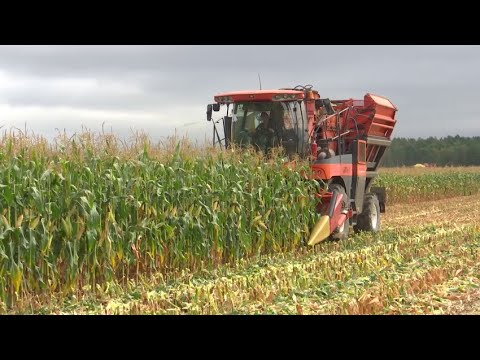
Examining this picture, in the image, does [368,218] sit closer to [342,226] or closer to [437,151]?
[342,226]

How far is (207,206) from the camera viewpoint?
9.30 metres

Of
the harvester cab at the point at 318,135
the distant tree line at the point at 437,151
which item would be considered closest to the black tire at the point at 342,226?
the harvester cab at the point at 318,135

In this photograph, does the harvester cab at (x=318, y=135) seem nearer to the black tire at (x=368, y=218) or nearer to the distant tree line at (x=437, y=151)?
the black tire at (x=368, y=218)

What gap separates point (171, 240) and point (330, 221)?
3837mm

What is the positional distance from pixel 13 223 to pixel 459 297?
198 inches

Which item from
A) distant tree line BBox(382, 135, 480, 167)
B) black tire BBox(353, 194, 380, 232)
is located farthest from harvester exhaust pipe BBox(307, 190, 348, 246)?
distant tree line BBox(382, 135, 480, 167)

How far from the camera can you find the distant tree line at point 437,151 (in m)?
70.9

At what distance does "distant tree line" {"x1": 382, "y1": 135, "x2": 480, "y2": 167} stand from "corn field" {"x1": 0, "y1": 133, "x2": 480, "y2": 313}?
A: 58384mm

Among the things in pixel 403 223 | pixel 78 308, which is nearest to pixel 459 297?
pixel 78 308

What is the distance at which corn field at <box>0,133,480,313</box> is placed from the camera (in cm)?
683

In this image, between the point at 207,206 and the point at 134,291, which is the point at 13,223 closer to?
the point at 134,291

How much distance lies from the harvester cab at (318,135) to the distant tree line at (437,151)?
55436 millimetres

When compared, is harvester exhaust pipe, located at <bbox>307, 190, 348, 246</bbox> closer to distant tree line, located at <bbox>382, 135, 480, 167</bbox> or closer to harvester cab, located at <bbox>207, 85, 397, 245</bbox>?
harvester cab, located at <bbox>207, 85, 397, 245</bbox>

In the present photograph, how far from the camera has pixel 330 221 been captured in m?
11.5
